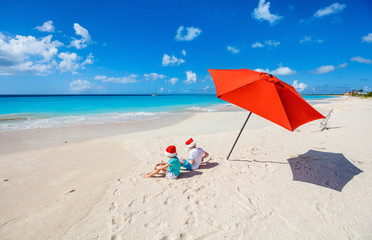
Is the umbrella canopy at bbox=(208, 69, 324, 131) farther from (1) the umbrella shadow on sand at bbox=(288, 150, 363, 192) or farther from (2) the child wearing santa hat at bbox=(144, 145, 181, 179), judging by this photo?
(2) the child wearing santa hat at bbox=(144, 145, 181, 179)

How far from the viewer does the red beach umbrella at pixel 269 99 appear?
343cm

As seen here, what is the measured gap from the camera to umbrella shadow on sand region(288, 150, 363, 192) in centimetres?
411

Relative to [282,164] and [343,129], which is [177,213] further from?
[343,129]

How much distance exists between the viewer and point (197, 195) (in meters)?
3.73

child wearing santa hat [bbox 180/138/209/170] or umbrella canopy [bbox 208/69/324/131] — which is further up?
umbrella canopy [bbox 208/69/324/131]

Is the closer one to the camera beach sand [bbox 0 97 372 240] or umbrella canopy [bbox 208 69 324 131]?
beach sand [bbox 0 97 372 240]

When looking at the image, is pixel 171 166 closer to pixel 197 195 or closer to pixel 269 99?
pixel 197 195

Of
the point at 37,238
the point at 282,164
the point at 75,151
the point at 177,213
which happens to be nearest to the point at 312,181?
the point at 282,164

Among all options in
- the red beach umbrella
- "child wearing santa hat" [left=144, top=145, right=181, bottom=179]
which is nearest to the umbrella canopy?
the red beach umbrella

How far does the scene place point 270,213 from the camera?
3156 millimetres

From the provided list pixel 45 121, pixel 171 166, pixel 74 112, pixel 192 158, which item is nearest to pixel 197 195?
→ pixel 171 166

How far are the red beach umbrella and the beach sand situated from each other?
1.62 m

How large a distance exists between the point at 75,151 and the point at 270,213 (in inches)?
273

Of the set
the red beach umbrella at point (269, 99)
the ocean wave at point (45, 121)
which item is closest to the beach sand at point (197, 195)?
the red beach umbrella at point (269, 99)
